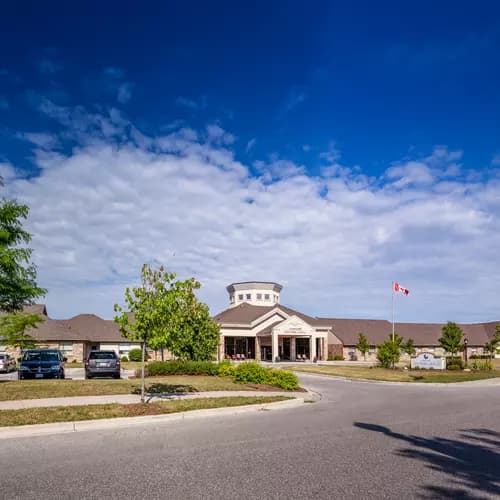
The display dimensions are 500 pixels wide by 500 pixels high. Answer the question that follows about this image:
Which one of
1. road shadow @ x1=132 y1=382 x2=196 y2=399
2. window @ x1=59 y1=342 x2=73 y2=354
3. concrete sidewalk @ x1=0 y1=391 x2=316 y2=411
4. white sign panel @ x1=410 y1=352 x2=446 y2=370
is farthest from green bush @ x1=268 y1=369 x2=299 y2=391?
window @ x1=59 y1=342 x2=73 y2=354

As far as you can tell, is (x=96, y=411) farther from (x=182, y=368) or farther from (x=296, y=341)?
(x=296, y=341)

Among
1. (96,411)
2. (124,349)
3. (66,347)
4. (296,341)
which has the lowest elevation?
(124,349)

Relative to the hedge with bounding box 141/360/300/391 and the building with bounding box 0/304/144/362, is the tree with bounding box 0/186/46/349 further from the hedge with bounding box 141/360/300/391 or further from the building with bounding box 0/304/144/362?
the building with bounding box 0/304/144/362

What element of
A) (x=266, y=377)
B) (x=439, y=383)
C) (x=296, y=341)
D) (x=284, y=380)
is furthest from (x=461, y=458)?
(x=296, y=341)

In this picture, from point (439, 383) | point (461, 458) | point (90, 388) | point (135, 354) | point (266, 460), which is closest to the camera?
point (266, 460)

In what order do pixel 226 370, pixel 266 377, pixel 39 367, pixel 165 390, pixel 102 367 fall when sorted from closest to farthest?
pixel 165 390
pixel 266 377
pixel 39 367
pixel 102 367
pixel 226 370

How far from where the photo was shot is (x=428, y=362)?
36.9 metres

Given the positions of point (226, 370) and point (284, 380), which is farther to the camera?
point (226, 370)

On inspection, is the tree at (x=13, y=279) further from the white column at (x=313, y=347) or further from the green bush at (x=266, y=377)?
the white column at (x=313, y=347)

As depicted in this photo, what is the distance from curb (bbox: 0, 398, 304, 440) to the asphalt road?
1.82 feet

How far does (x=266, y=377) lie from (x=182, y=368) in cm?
648

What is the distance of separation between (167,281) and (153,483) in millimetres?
8310

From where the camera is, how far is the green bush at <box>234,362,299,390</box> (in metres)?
21.1

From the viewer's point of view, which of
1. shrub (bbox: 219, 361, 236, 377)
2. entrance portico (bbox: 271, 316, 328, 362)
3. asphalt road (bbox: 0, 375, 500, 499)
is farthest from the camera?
entrance portico (bbox: 271, 316, 328, 362)
